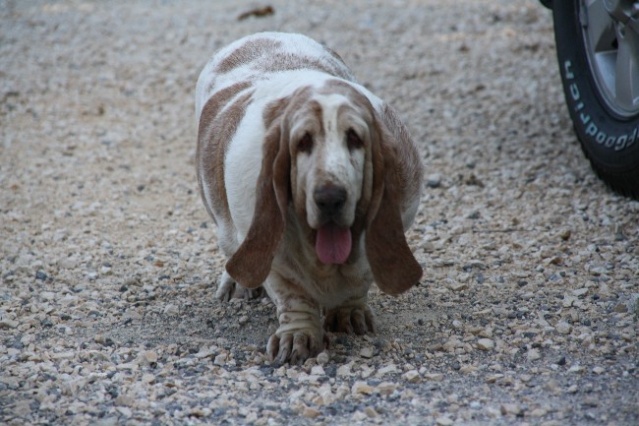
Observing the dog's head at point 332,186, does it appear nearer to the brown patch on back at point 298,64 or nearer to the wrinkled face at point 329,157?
the wrinkled face at point 329,157

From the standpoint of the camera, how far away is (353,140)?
3.84 meters

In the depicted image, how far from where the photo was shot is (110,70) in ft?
28.8

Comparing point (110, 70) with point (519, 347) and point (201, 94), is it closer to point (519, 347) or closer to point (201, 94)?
point (201, 94)

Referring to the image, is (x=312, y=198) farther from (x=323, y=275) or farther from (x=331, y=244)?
(x=323, y=275)

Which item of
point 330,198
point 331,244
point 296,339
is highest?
point 330,198

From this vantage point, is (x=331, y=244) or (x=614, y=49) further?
(x=614, y=49)

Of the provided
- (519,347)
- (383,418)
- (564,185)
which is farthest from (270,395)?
(564,185)

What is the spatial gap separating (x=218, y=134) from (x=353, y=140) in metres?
0.89

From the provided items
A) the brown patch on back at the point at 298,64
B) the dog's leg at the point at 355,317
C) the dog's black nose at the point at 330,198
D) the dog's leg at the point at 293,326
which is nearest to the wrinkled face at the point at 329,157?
the dog's black nose at the point at 330,198

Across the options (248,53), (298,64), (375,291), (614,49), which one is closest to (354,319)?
(375,291)

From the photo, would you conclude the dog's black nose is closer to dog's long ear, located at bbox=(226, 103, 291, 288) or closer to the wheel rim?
dog's long ear, located at bbox=(226, 103, 291, 288)

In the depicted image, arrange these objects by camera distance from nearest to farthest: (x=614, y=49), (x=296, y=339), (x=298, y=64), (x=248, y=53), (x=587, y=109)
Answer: (x=296, y=339)
(x=298, y=64)
(x=248, y=53)
(x=614, y=49)
(x=587, y=109)

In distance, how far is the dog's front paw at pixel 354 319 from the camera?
433 cm

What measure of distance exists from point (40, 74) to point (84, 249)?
3.73m
